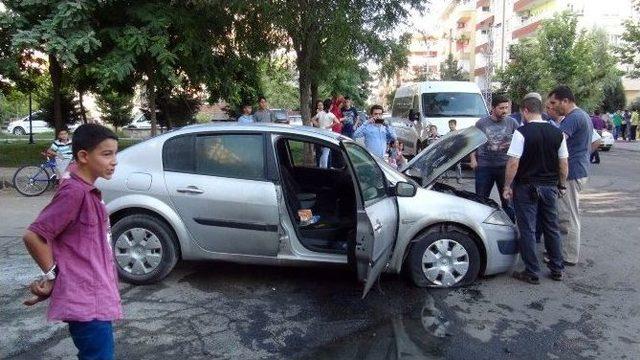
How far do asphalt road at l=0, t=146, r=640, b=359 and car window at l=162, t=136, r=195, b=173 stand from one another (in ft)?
3.60

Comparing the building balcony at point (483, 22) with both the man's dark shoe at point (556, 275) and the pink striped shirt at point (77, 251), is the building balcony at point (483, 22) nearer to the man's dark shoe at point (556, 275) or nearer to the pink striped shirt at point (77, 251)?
the man's dark shoe at point (556, 275)

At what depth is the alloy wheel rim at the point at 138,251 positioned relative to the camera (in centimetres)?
512

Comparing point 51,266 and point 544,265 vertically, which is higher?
point 51,266

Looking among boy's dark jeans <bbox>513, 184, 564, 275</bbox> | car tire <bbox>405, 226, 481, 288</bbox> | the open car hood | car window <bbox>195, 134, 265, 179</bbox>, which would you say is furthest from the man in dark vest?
car window <bbox>195, 134, 265, 179</bbox>

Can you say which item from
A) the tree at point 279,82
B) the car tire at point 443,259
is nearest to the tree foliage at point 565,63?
the tree at point 279,82

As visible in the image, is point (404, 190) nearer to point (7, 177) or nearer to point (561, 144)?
point (561, 144)

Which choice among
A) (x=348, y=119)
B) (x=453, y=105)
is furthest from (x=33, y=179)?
(x=453, y=105)

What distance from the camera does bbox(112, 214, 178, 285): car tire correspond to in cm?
511

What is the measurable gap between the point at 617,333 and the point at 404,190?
194 centimetres

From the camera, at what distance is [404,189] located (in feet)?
16.0

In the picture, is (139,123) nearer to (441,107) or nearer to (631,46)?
(441,107)

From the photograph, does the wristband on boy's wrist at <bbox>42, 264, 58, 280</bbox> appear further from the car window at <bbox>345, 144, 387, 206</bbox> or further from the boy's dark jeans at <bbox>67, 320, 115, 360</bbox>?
the car window at <bbox>345, 144, 387, 206</bbox>

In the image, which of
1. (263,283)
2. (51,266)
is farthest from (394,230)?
(51,266)

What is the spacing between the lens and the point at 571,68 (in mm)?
29016
